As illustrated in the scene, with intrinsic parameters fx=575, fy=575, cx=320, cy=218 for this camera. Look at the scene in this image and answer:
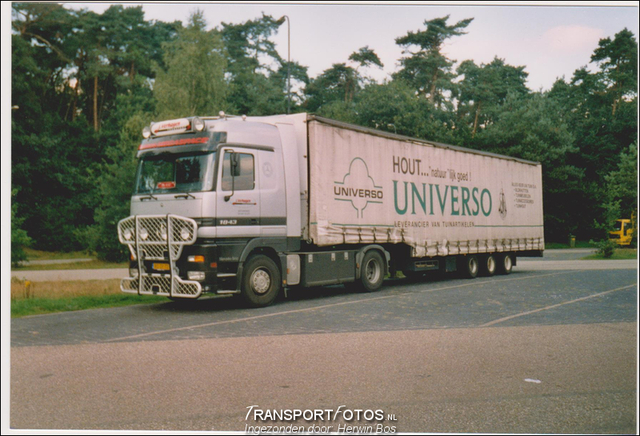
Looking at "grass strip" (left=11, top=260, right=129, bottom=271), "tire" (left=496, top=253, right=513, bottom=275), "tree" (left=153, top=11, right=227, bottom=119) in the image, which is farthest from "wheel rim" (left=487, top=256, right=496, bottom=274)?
"tree" (left=153, top=11, right=227, bottom=119)

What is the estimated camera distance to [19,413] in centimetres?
484

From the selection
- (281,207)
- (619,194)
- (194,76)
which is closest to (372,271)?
(281,207)

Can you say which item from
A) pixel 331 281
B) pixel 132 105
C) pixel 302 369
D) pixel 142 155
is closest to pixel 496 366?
pixel 302 369

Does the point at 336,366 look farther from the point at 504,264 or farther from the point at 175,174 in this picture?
the point at 504,264

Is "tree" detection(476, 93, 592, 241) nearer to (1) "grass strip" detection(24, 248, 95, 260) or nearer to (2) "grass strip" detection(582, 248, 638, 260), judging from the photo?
(2) "grass strip" detection(582, 248, 638, 260)

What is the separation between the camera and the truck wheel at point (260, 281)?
11.0 m

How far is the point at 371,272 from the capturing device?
1427 centimetres

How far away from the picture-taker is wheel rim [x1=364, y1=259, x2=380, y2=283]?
14.1 m

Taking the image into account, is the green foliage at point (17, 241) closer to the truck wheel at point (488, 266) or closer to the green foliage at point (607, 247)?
the truck wheel at point (488, 266)

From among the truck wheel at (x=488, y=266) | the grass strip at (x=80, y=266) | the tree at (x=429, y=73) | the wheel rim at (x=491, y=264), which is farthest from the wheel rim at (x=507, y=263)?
the grass strip at (x=80, y=266)

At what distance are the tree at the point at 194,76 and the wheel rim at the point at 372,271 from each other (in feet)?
51.5

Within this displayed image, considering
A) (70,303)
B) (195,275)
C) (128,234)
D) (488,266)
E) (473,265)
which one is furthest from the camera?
(488,266)

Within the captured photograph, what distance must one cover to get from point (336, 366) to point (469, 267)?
40.0ft

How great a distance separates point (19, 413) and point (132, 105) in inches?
1357
